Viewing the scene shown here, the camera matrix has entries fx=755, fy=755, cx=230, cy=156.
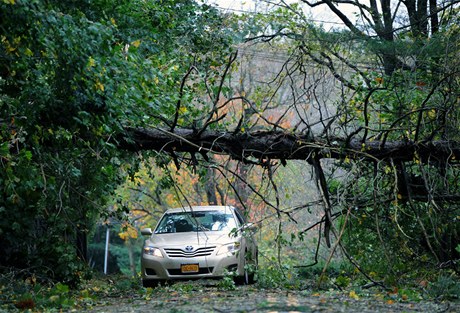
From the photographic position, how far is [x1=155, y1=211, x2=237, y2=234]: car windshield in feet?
54.1

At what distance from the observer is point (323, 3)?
23391 millimetres

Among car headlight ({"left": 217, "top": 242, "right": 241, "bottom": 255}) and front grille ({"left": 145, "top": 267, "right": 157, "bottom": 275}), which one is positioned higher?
car headlight ({"left": 217, "top": 242, "right": 241, "bottom": 255})

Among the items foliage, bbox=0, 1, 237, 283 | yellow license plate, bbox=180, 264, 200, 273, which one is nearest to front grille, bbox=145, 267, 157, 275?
yellow license plate, bbox=180, 264, 200, 273

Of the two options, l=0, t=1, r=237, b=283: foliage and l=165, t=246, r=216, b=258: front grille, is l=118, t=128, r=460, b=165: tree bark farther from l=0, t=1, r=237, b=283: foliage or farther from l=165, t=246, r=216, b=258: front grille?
l=165, t=246, r=216, b=258: front grille

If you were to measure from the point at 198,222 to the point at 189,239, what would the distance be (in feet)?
2.51

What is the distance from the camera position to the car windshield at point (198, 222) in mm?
16484

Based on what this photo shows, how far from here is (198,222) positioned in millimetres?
Answer: 16344

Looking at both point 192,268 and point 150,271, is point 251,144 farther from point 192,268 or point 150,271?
point 150,271

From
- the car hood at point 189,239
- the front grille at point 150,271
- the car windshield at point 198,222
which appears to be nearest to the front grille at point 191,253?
the car hood at point 189,239

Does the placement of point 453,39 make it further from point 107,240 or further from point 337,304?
point 107,240

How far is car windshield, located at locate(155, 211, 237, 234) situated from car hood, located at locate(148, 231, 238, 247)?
0.32 metres

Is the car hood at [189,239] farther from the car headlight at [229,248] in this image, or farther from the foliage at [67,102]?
the foliage at [67,102]

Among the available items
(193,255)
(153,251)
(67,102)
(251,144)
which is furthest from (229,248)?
(67,102)

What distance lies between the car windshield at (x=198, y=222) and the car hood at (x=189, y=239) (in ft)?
1.06
